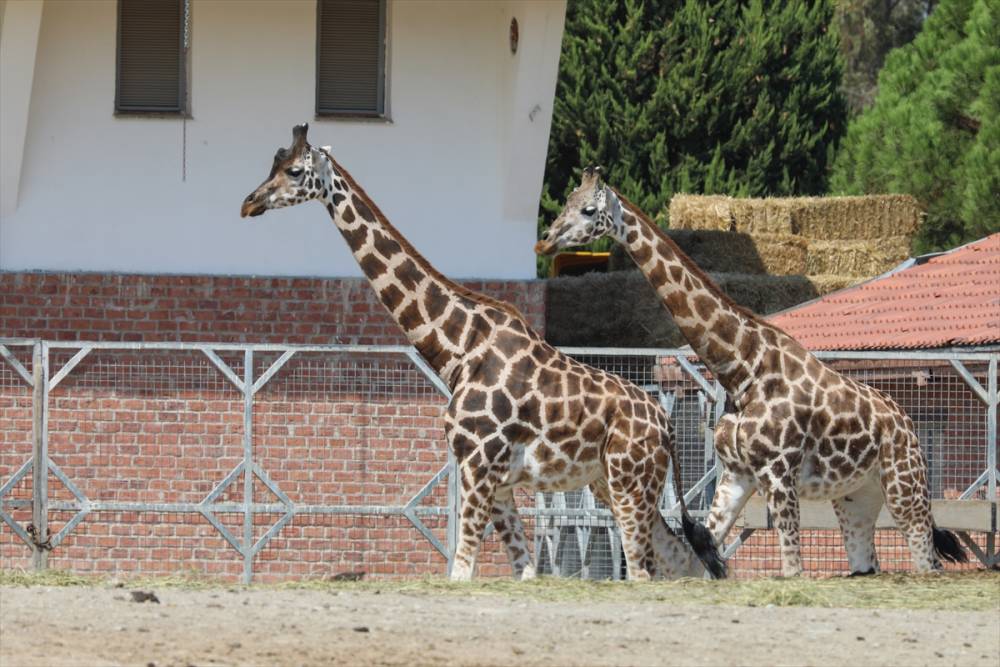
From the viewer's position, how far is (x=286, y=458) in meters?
16.5

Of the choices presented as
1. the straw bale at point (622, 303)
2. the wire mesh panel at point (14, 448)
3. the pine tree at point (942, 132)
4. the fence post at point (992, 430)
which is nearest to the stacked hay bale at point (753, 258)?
the straw bale at point (622, 303)

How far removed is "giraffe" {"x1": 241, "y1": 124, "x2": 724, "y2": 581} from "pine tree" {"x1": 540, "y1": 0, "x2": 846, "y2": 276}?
18.0 meters

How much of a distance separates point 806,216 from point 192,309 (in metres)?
9.27

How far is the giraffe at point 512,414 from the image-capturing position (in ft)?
41.8

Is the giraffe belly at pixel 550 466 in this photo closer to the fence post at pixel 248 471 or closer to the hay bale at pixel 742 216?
the fence post at pixel 248 471

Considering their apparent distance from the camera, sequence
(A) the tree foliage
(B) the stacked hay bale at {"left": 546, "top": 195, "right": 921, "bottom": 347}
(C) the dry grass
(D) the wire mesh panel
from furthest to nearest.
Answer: (A) the tree foliage, (B) the stacked hay bale at {"left": 546, "top": 195, "right": 921, "bottom": 347}, (D) the wire mesh panel, (C) the dry grass

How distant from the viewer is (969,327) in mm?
16672

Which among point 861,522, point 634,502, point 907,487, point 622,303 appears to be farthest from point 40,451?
point 622,303

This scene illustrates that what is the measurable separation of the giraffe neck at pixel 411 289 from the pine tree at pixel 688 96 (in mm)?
17797

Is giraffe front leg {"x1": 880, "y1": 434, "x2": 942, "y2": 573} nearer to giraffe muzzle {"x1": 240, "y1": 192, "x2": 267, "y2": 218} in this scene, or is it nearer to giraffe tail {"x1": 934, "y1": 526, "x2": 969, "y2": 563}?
giraffe tail {"x1": 934, "y1": 526, "x2": 969, "y2": 563}

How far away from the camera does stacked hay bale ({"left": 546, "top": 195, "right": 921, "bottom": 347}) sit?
859 inches

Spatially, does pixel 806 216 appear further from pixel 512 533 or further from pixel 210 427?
pixel 512 533

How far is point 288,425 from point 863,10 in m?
31.7

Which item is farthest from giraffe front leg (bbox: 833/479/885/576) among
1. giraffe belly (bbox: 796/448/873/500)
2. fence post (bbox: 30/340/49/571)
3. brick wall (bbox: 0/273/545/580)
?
fence post (bbox: 30/340/49/571)
